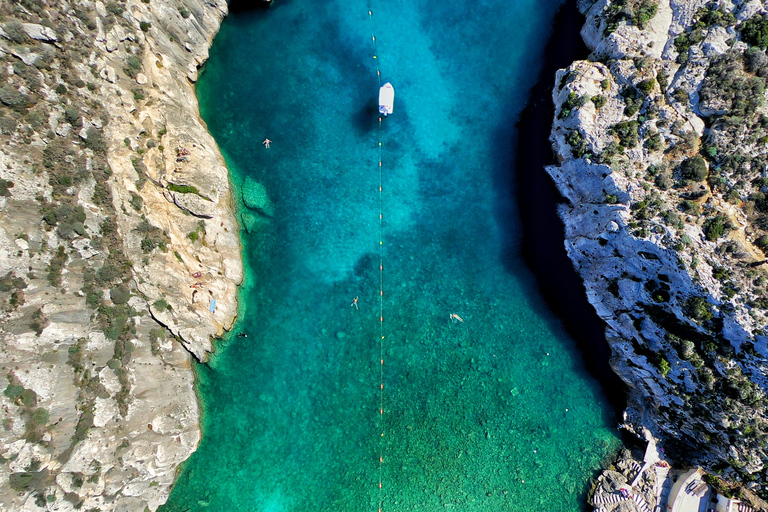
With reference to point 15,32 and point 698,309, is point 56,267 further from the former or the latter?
point 698,309

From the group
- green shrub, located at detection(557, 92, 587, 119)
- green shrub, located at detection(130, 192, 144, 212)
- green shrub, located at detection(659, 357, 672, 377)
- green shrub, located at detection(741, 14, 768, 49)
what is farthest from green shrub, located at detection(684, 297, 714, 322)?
green shrub, located at detection(130, 192, 144, 212)

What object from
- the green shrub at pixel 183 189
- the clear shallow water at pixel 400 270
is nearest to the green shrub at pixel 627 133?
the clear shallow water at pixel 400 270

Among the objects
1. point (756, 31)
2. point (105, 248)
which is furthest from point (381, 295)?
point (756, 31)

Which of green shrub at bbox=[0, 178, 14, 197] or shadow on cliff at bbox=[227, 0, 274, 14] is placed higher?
shadow on cliff at bbox=[227, 0, 274, 14]

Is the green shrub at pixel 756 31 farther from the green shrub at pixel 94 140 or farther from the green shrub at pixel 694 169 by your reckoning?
the green shrub at pixel 94 140

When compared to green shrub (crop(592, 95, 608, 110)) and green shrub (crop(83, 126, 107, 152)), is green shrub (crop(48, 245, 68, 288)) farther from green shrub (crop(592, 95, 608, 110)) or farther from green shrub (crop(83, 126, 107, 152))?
green shrub (crop(592, 95, 608, 110))

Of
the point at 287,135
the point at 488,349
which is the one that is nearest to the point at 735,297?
the point at 488,349
